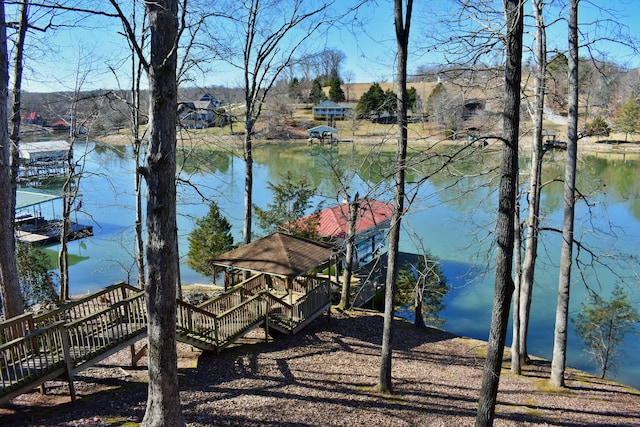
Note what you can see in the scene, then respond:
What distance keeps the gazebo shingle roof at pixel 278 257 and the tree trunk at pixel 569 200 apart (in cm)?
555

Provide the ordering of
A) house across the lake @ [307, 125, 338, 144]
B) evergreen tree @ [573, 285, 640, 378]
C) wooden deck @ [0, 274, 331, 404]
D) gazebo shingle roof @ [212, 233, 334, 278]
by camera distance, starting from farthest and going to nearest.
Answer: house across the lake @ [307, 125, 338, 144] < evergreen tree @ [573, 285, 640, 378] < gazebo shingle roof @ [212, 233, 334, 278] < wooden deck @ [0, 274, 331, 404]

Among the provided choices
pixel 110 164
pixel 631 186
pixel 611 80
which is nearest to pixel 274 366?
pixel 611 80

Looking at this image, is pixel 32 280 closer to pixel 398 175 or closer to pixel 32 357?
pixel 32 357

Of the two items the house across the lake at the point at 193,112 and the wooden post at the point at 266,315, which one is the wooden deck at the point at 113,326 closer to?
the wooden post at the point at 266,315

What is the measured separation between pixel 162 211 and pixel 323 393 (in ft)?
15.1

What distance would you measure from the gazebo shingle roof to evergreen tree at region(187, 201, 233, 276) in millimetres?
5920

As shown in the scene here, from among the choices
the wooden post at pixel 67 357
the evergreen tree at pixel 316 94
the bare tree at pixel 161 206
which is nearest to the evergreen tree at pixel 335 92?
the evergreen tree at pixel 316 94

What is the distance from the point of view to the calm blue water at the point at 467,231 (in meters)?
11.1

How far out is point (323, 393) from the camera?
319 inches

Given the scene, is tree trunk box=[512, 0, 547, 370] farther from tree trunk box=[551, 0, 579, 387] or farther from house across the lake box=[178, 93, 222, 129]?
house across the lake box=[178, 93, 222, 129]

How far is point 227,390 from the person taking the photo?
779cm

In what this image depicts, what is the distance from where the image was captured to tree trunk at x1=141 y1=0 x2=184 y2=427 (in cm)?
507

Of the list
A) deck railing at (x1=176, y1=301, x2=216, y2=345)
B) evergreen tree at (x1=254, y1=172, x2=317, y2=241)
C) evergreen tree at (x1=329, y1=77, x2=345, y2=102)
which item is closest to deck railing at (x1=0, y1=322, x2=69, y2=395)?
deck railing at (x1=176, y1=301, x2=216, y2=345)

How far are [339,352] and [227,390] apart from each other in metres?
3.47
